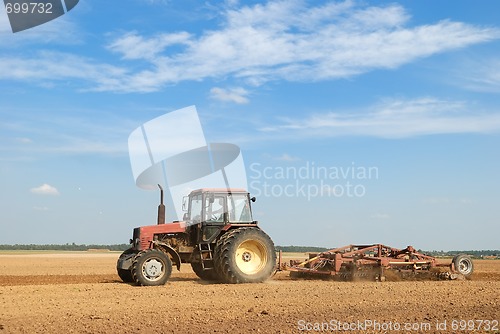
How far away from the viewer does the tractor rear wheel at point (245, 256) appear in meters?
16.9

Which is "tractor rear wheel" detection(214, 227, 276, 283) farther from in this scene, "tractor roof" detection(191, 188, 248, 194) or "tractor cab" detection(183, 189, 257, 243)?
"tractor roof" detection(191, 188, 248, 194)

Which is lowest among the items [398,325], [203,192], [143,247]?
[398,325]

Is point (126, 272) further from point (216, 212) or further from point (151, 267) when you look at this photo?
point (216, 212)

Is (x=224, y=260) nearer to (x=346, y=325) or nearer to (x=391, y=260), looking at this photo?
(x=391, y=260)

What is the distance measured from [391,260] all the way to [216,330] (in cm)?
998

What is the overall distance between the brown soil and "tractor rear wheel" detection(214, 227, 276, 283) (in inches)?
29.0

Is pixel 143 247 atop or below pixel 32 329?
atop

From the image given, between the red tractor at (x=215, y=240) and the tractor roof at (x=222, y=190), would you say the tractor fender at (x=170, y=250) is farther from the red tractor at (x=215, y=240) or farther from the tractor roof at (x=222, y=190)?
the tractor roof at (x=222, y=190)

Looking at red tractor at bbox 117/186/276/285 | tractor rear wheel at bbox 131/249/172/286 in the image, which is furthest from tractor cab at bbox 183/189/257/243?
tractor rear wheel at bbox 131/249/172/286

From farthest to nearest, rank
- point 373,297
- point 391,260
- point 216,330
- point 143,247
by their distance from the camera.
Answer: point 391,260 → point 143,247 → point 373,297 → point 216,330

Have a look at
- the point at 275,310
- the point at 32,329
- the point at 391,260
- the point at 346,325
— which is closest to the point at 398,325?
the point at 346,325

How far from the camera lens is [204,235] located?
17.6 metres

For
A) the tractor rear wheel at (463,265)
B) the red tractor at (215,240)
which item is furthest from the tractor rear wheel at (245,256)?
the tractor rear wheel at (463,265)

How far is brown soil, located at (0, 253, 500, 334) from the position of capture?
10242 mm
